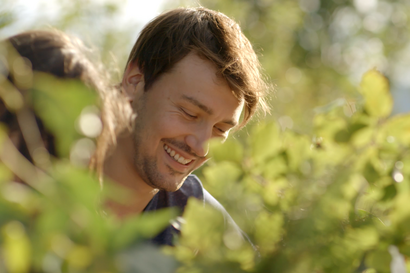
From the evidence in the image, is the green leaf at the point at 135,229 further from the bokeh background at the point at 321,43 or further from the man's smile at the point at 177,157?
the bokeh background at the point at 321,43

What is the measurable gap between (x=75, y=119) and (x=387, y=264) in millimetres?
363

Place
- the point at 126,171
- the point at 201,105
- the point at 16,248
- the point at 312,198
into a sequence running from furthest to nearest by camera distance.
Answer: the point at 126,171
the point at 201,105
the point at 312,198
the point at 16,248

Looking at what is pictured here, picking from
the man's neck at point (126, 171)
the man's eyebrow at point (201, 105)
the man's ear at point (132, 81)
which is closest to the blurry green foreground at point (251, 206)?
the man's eyebrow at point (201, 105)

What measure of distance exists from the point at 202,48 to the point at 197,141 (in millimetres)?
461

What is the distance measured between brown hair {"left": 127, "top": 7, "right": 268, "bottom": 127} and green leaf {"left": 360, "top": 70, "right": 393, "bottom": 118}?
4.93 feet

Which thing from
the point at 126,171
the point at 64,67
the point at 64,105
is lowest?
the point at 126,171

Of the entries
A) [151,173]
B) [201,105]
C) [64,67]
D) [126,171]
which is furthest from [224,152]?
[126,171]

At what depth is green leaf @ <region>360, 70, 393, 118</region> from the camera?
0.51 meters

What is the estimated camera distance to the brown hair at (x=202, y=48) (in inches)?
82.6

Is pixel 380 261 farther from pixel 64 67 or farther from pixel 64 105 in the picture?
pixel 64 67

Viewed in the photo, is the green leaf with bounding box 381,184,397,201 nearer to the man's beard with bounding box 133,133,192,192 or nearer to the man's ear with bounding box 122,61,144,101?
the man's beard with bounding box 133,133,192,192

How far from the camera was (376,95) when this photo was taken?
0.51 metres

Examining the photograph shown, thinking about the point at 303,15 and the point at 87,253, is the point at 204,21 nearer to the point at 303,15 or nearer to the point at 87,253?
the point at 87,253

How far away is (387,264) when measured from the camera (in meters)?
0.48
